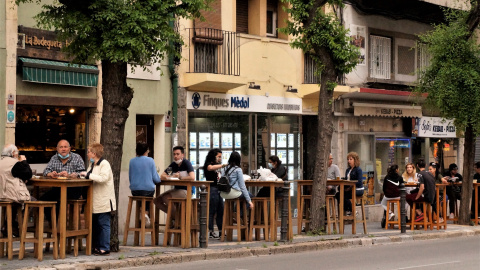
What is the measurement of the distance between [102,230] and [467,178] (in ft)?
44.1

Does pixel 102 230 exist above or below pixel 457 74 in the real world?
below

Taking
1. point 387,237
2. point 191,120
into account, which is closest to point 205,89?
point 191,120

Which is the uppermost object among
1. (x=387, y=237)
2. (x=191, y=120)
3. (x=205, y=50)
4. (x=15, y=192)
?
(x=205, y=50)

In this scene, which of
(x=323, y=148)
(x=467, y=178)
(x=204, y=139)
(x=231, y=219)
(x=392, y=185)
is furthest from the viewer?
(x=467, y=178)

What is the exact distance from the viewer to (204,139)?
2339 centimetres

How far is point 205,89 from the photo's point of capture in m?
22.8

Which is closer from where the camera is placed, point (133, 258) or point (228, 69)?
point (133, 258)

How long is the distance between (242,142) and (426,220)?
529 centimetres

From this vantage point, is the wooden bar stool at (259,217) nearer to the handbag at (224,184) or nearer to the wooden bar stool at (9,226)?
the handbag at (224,184)

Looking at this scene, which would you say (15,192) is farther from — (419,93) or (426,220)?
(419,93)

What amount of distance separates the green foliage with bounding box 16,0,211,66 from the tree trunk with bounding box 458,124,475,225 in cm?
1241

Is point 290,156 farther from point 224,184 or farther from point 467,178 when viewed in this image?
point 224,184

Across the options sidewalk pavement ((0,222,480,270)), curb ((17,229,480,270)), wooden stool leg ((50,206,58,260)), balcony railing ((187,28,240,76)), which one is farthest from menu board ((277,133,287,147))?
wooden stool leg ((50,206,58,260))

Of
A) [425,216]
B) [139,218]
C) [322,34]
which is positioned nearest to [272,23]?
[322,34]
